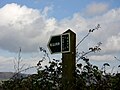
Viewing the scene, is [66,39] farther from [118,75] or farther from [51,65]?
[118,75]

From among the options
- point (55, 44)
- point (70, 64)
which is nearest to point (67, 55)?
point (70, 64)

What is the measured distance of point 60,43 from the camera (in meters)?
5.20

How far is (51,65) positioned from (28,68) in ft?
3.88

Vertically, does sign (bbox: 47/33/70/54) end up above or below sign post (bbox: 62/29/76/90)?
above

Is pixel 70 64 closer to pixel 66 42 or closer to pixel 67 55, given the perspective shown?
pixel 67 55

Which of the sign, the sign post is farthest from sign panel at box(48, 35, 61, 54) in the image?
the sign post

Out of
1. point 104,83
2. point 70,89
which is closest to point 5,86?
point 70,89

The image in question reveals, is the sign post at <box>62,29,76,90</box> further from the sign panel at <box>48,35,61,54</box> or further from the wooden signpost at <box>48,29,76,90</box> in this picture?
the sign panel at <box>48,35,61,54</box>

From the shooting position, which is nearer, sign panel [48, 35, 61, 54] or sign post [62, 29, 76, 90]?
sign post [62, 29, 76, 90]

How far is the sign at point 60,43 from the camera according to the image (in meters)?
5.15

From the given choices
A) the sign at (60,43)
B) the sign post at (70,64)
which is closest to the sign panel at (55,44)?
the sign at (60,43)

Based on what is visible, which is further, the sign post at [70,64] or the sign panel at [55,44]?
the sign panel at [55,44]

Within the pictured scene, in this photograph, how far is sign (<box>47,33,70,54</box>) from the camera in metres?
5.15

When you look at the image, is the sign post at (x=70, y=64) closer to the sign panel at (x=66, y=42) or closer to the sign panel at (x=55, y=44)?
the sign panel at (x=66, y=42)
